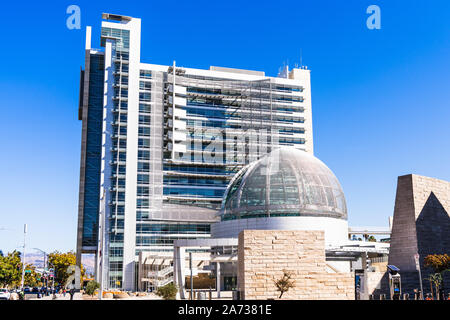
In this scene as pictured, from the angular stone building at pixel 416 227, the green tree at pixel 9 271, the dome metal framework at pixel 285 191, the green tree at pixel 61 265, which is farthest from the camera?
the green tree at pixel 61 265

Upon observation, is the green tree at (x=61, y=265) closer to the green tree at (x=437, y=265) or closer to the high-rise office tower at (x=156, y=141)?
the high-rise office tower at (x=156, y=141)

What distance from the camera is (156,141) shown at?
330 ft

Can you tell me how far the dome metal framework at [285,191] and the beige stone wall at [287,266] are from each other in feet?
111

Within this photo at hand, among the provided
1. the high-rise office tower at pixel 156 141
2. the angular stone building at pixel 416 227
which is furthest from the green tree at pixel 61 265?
the angular stone building at pixel 416 227

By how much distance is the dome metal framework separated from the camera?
64.8 meters

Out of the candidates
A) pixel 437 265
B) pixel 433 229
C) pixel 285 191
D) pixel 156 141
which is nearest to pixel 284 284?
pixel 437 265

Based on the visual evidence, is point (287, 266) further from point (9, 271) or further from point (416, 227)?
point (9, 271)

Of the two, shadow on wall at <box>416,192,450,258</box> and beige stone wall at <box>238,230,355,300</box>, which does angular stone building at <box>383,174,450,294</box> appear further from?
beige stone wall at <box>238,230,355,300</box>

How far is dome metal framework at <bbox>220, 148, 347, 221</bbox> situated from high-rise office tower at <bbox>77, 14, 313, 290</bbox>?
30.9 meters

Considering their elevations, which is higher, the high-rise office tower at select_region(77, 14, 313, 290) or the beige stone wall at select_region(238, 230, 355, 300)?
the high-rise office tower at select_region(77, 14, 313, 290)

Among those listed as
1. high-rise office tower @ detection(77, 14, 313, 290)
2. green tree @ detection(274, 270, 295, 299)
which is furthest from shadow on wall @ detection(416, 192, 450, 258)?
high-rise office tower @ detection(77, 14, 313, 290)

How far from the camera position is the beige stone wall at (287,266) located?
29359mm

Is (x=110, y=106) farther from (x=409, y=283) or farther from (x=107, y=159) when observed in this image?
(x=409, y=283)
